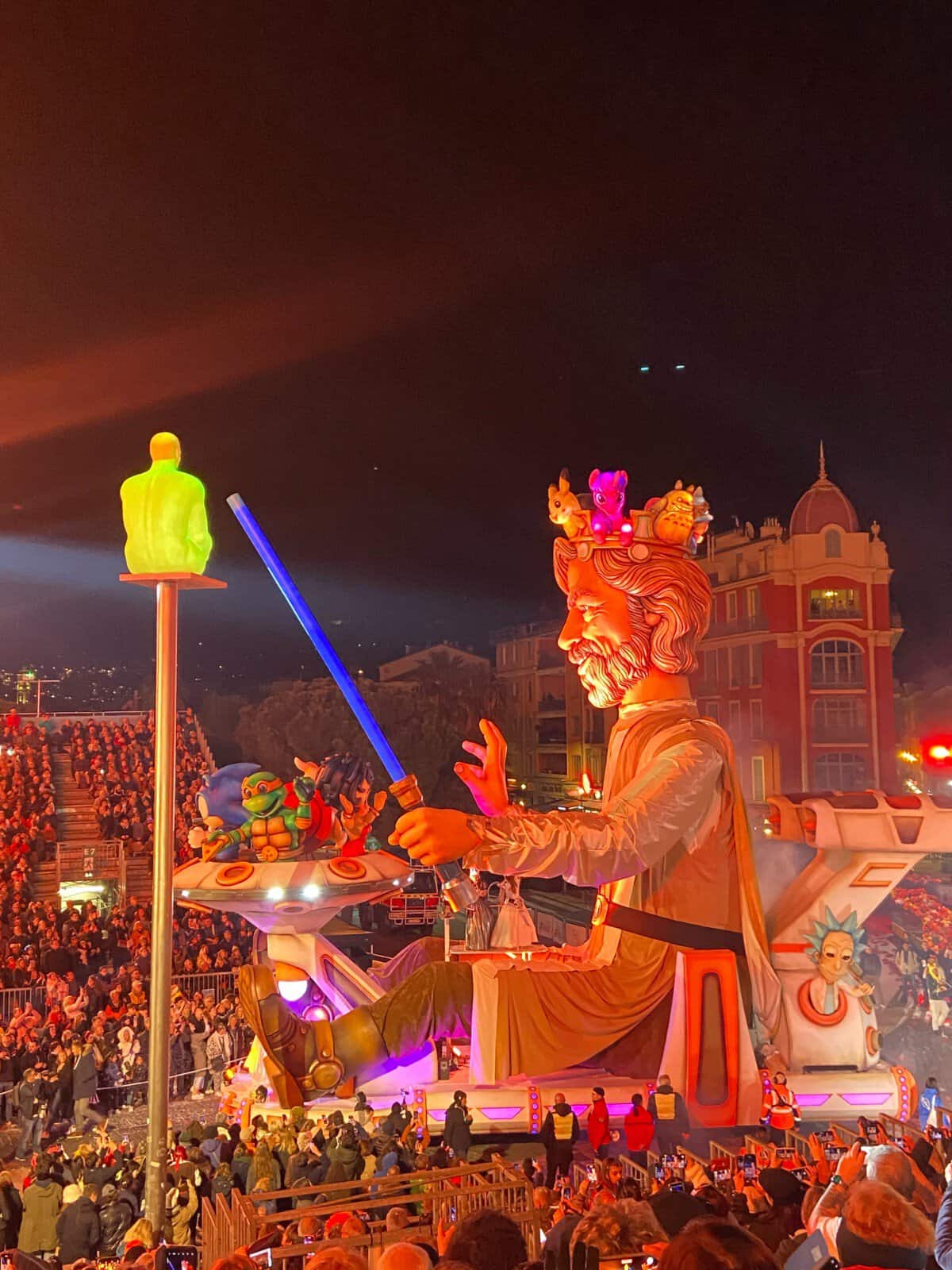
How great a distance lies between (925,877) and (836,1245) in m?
14.2

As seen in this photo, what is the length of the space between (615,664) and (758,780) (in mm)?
10425

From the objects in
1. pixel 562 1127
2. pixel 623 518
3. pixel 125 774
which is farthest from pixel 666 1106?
pixel 125 774

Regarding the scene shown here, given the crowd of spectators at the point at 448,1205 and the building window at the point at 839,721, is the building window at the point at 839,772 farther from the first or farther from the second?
the crowd of spectators at the point at 448,1205

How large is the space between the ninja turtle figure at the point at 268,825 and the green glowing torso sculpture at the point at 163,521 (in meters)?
2.75

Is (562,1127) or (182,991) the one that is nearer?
(562,1127)

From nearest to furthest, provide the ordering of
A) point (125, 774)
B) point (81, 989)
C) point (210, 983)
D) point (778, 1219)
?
point (778, 1219) < point (81, 989) < point (210, 983) < point (125, 774)

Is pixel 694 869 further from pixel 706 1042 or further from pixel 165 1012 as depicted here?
pixel 165 1012

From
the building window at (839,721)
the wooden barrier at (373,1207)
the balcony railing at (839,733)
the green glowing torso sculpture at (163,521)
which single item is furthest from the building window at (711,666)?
the green glowing torso sculpture at (163,521)

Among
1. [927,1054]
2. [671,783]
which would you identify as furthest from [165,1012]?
[927,1054]

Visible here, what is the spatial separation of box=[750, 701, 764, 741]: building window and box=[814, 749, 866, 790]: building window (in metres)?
0.87

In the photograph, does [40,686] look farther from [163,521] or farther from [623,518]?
[163,521]

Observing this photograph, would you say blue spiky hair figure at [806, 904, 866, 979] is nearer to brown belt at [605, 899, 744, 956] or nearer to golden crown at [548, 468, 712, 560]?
brown belt at [605, 899, 744, 956]

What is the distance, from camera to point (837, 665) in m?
16.1

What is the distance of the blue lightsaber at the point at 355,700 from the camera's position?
448 cm
